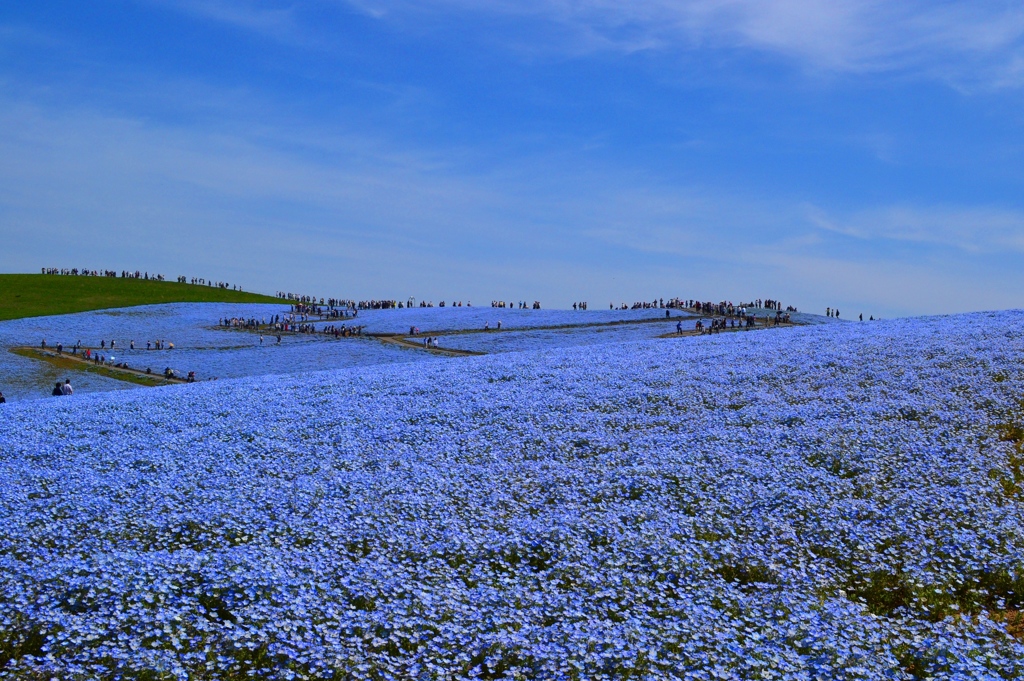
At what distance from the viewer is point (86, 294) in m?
93.5

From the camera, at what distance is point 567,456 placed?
59.4 ft

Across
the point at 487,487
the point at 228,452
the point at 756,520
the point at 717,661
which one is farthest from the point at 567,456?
the point at 717,661

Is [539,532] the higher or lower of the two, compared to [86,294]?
lower

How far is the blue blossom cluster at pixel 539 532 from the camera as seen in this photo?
1029 cm

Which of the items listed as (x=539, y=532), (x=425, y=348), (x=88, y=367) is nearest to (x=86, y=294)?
(x=88, y=367)

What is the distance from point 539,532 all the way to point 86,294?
91.8 meters

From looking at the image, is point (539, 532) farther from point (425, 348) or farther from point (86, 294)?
point (86, 294)

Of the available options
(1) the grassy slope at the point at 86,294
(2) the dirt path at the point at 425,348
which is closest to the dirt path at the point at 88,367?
(2) the dirt path at the point at 425,348

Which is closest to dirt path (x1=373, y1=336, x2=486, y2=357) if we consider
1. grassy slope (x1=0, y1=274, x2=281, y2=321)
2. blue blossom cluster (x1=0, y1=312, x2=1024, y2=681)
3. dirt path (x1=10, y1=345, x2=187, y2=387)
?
dirt path (x1=10, y1=345, x2=187, y2=387)

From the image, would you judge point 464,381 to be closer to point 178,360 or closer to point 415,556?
point 415,556

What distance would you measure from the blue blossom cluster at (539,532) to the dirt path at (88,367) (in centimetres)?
2287

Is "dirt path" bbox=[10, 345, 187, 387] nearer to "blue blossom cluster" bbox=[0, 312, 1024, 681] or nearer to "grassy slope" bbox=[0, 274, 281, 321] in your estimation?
"grassy slope" bbox=[0, 274, 281, 321]

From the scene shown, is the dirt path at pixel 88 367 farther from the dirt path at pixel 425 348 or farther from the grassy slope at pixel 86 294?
the grassy slope at pixel 86 294

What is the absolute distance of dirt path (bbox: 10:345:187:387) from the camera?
4669cm
